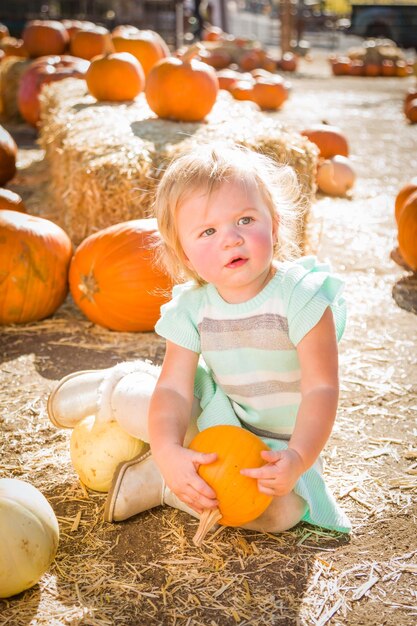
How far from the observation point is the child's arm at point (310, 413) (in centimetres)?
199

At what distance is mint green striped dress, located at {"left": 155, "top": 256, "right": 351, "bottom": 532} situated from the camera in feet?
7.50

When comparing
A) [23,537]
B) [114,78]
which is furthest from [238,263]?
[114,78]

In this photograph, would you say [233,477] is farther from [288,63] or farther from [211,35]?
[211,35]

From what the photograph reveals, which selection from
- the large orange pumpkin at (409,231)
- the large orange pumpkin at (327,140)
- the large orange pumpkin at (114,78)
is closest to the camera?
the large orange pumpkin at (409,231)

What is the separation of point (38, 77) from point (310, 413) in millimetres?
8687

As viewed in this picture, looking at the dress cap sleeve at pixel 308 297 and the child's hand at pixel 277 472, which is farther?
the dress cap sleeve at pixel 308 297

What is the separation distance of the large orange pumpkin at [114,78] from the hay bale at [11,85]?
13.3 feet

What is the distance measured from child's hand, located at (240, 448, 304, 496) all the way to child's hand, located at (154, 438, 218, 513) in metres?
0.13

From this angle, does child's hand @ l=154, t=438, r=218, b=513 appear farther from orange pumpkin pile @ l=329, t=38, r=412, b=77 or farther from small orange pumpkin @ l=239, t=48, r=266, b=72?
orange pumpkin pile @ l=329, t=38, r=412, b=77

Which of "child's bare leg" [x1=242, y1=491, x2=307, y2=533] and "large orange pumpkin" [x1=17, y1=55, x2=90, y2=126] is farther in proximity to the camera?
"large orange pumpkin" [x1=17, y1=55, x2=90, y2=126]

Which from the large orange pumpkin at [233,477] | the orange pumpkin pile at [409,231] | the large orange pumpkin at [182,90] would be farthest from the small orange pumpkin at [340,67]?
the large orange pumpkin at [233,477]

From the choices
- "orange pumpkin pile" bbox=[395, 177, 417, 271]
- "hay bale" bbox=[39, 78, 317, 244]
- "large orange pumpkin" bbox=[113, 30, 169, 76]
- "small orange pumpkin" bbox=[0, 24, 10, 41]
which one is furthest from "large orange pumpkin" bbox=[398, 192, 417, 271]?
"small orange pumpkin" bbox=[0, 24, 10, 41]

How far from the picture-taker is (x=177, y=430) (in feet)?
7.27

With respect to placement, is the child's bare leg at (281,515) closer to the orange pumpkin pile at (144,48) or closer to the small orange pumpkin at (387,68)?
the orange pumpkin pile at (144,48)
